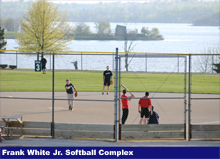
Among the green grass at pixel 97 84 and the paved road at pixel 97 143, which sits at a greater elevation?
the green grass at pixel 97 84

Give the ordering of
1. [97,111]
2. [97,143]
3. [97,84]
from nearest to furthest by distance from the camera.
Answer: [97,143] < [97,111] < [97,84]

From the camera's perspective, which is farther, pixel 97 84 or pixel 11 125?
pixel 97 84

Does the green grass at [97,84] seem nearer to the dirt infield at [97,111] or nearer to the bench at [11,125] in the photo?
the dirt infield at [97,111]

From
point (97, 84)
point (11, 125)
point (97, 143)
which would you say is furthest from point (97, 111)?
point (97, 84)

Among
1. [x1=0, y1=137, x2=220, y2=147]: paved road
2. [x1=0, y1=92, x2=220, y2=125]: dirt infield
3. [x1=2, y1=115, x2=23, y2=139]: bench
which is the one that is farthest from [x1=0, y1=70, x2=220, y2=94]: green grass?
[x1=0, y1=137, x2=220, y2=147]: paved road

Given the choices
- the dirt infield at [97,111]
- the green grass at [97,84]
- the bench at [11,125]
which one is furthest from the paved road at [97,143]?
the green grass at [97,84]

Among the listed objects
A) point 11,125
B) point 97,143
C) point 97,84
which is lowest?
point 97,143

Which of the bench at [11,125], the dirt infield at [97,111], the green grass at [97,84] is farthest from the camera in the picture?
the green grass at [97,84]

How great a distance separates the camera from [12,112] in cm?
1527

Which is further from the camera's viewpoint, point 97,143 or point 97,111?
point 97,111

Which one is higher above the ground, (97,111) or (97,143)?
(97,111)

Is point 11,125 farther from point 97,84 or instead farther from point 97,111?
point 97,84

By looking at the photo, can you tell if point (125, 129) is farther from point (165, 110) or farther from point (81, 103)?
point (81, 103)

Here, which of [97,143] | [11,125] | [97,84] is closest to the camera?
[97,143]
